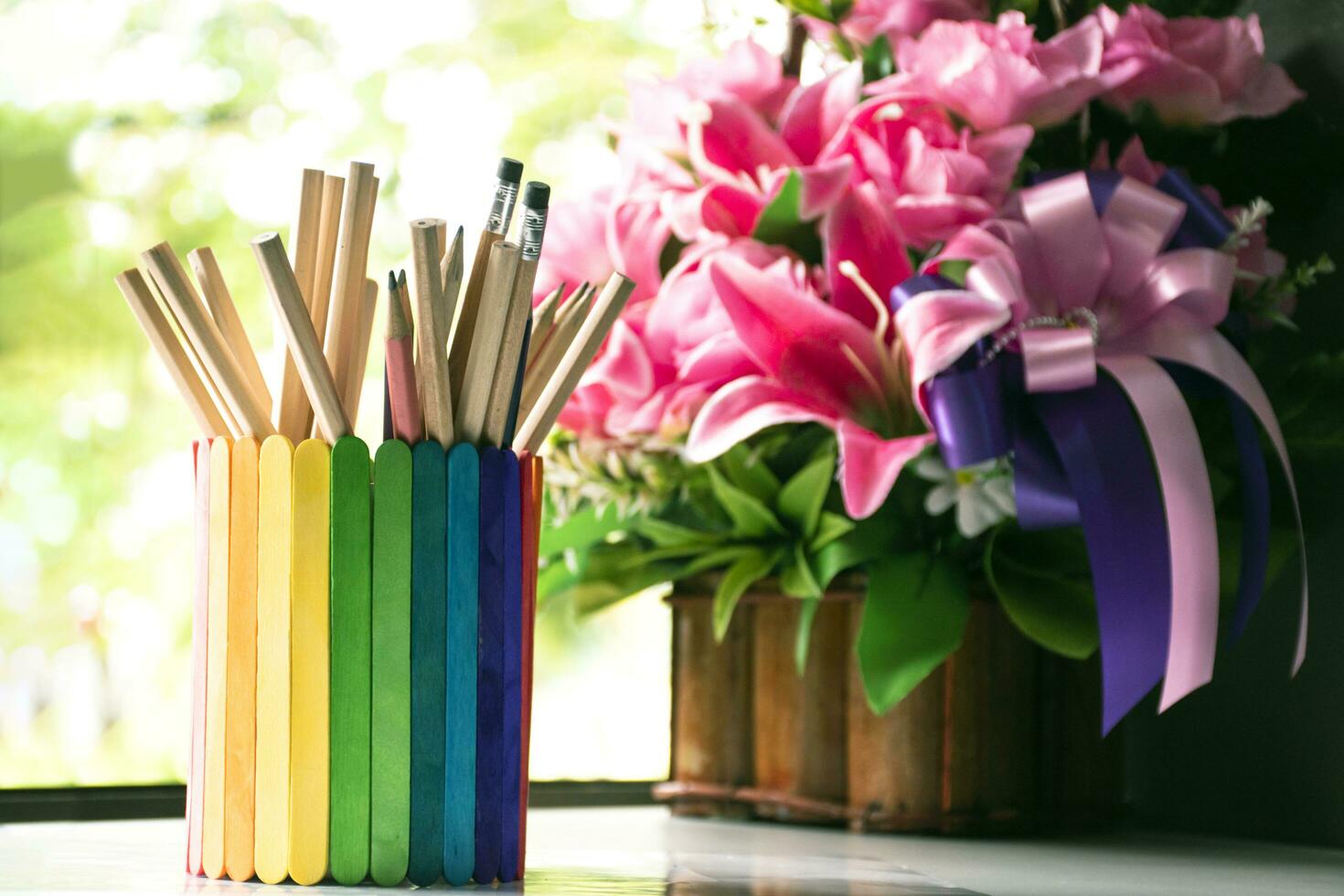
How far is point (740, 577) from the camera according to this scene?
0.61m

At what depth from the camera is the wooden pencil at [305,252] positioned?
0.44 m

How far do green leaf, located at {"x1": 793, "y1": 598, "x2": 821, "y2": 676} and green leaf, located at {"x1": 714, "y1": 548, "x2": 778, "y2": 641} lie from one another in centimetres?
2

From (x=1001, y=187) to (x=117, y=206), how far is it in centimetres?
56

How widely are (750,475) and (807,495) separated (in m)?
0.03

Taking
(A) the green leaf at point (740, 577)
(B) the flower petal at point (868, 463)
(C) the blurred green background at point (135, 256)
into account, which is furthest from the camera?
(C) the blurred green background at point (135, 256)

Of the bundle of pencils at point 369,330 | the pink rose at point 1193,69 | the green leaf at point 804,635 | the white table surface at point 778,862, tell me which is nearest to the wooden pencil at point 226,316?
the bundle of pencils at point 369,330

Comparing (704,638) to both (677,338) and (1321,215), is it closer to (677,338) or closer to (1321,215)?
(677,338)

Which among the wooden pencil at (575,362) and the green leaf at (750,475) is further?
the green leaf at (750,475)

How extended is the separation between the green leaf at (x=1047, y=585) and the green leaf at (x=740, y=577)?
3.6 inches

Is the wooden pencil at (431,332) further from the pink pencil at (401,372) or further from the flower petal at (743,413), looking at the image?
the flower petal at (743,413)

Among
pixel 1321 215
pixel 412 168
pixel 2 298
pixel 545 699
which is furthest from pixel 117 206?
pixel 1321 215

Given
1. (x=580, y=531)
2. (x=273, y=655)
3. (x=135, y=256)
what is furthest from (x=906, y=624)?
(x=135, y=256)

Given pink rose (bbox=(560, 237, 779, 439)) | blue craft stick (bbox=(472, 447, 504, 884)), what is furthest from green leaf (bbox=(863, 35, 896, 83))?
blue craft stick (bbox=(472, 447, 504, 884))

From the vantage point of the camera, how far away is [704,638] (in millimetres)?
674
